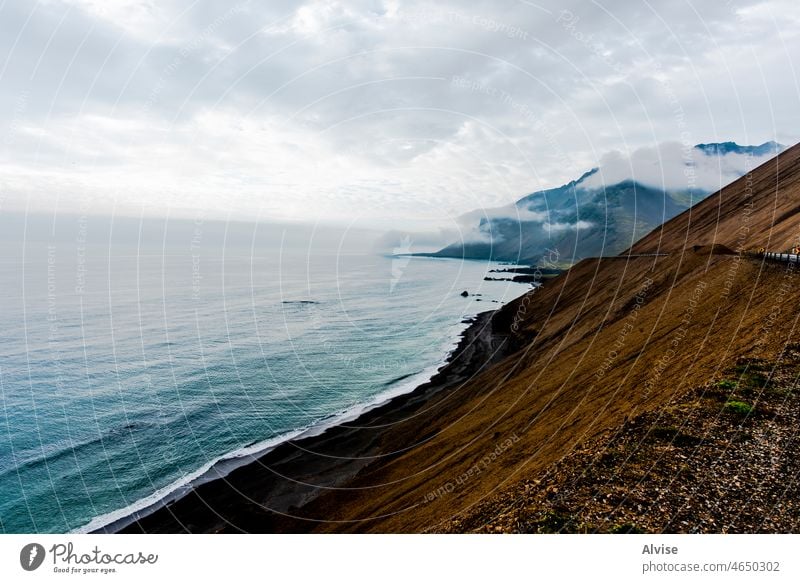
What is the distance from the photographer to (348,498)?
3012cm

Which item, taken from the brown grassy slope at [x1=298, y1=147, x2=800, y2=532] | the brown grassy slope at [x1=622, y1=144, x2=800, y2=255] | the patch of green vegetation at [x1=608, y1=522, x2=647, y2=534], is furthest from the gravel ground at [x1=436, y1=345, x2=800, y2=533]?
the brown grassy slope at [x1=622, y1=144, x2=800, y2=255]

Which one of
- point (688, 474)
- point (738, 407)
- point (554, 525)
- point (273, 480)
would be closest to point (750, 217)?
point (738, 407)

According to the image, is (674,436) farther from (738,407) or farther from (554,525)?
(554,525)

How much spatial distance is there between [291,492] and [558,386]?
22.6 m

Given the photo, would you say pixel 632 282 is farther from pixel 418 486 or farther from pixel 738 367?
pixel 418 486

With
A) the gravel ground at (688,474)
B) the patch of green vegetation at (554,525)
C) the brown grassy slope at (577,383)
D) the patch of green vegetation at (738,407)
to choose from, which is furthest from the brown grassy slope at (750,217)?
the patch of green vegetation at (554,525)

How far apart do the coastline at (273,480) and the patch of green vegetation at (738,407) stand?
26.8 metres

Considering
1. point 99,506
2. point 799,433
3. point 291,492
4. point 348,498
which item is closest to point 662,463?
point 799,433

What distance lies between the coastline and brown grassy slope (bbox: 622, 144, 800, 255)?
4063 cm

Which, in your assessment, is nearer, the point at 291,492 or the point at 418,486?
the point at 418,486

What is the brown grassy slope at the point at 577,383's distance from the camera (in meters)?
18.2

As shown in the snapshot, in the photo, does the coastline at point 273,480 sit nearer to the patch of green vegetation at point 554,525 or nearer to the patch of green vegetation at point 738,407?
the patch of green vegetation at point 554,525

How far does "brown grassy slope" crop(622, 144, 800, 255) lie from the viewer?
43156 mm


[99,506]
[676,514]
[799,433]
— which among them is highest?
[799,433]
